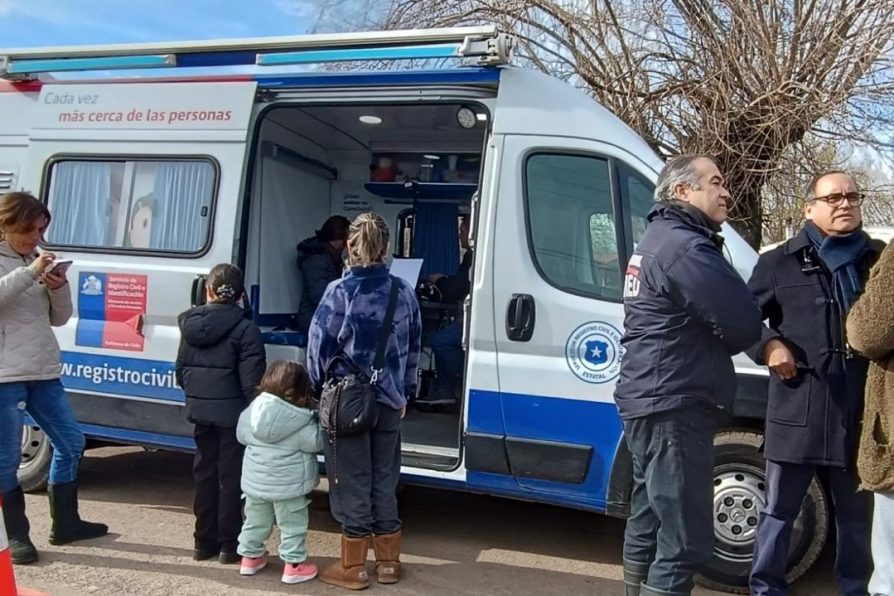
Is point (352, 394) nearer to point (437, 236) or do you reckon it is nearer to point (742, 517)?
point (742, 517)

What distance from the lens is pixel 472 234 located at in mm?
4203

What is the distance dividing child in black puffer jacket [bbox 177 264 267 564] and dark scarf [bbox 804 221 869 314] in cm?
270

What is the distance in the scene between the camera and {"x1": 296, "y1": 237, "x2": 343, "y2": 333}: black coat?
5725 millimetres

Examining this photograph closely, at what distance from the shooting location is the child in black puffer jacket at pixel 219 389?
3906 millimetres

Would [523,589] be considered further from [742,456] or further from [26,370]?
[26,370]

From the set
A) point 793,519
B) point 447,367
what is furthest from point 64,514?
point 793,519

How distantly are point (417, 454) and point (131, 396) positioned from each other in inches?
70.6

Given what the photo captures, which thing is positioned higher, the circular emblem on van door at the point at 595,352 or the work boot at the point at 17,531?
the circular emblem on van door at the point at 595,352

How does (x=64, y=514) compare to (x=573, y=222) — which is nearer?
(x=573, y=222)

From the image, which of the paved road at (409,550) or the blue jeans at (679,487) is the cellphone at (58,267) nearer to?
the paved road at (409,550)

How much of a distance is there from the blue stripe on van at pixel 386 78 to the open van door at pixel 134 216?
0.22 meters

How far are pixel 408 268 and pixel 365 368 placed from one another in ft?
9.79

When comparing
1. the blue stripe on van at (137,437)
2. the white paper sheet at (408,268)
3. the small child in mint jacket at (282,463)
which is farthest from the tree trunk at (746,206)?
the blue stripe on van at (137,437)

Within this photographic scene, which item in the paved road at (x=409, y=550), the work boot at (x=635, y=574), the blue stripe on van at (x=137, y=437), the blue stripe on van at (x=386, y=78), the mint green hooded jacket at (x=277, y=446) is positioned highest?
the blue stripe on van at (x=386, y=78)
